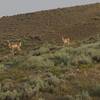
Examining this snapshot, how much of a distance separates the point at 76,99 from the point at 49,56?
6886mm

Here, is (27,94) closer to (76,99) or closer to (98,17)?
(76,99)

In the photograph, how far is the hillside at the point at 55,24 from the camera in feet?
121

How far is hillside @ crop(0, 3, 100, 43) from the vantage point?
37.0 m

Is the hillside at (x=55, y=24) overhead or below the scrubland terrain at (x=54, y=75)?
overhead

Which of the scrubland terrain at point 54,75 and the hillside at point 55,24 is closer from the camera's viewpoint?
the scrubland terrain at point 54,75

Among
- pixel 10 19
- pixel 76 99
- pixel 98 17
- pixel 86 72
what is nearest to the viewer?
pixel 76 99

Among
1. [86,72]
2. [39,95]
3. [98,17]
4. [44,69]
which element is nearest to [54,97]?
[39,95]

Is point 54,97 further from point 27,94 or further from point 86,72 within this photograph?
point 86,72

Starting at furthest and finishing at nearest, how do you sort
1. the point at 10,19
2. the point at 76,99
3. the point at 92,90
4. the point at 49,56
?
the point at 10,19
the point at 49,56
the point at 92,90
the point at 76,99

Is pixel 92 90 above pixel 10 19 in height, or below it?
below

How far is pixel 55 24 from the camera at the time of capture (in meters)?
42.1

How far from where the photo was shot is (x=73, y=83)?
14016 mm

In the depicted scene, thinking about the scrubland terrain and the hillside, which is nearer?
the scrubland terrain

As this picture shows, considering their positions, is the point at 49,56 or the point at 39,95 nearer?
the point at 39,95
